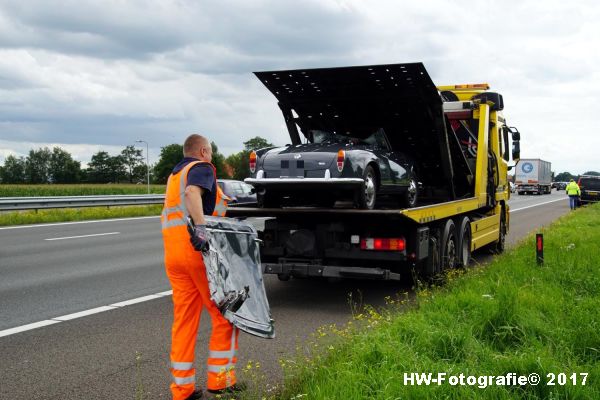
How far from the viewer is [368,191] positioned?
813 centimetres

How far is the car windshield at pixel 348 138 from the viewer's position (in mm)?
8984

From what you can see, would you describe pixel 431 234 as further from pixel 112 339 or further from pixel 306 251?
pixel 112 339

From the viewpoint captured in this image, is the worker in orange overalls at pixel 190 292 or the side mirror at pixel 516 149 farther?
the side mirror at pixel 516 149

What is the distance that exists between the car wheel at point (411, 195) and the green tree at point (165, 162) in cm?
10137

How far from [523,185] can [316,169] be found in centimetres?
5982

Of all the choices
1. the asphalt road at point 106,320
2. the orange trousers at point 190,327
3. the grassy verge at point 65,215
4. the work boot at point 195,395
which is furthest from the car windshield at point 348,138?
the grassy verge at point 65,215

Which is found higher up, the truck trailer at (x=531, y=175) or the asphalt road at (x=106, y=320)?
the truck trailer at (x=531, y=175)

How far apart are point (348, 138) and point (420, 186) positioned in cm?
210

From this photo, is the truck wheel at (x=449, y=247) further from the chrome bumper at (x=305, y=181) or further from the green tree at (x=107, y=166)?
the green tree at (x=107, y=166)

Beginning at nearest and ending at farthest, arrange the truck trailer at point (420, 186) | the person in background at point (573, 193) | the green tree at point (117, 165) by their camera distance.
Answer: the truck trailer at point (420, 186) < the person in background at point (573, 193) < the green tree at point (117, 165)

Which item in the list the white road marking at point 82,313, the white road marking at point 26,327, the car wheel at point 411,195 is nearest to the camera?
the white road marking at point 26,327

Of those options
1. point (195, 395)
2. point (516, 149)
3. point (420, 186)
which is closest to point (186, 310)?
point (195, 395)

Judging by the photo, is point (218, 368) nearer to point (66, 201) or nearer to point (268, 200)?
point (268, 200)

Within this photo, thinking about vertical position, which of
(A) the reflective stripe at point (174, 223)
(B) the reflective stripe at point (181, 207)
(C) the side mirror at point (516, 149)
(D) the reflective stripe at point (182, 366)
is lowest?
(D) the reflective stripe at point (182, 366)
